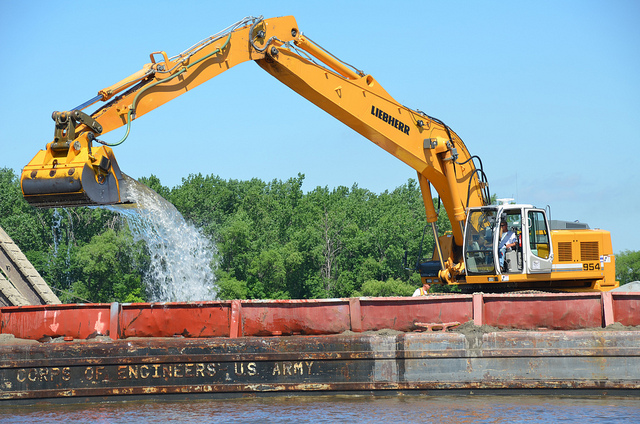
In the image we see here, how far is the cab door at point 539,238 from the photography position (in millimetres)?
13195

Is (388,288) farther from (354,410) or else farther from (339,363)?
(354,410)

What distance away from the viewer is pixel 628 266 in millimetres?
80562

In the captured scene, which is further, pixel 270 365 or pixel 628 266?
pixel 628 266

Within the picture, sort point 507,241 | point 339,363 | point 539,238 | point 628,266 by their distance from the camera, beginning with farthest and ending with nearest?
1. point 628,266
2. point 539,238
3. point 507,241
4. point 339,363

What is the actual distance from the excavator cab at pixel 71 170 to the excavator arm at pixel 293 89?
0.6 inches

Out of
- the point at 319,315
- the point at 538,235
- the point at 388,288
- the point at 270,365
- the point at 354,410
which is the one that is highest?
the point at 388,288

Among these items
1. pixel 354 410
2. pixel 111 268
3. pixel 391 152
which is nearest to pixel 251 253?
pixel 111 268

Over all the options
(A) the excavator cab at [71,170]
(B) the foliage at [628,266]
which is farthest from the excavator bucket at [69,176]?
(B) the foliage at [628,266]

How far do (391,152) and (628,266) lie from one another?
74.8 metres

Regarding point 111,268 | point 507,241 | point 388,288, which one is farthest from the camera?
point 111,268

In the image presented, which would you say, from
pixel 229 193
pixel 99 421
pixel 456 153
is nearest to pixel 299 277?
pixel 229 193

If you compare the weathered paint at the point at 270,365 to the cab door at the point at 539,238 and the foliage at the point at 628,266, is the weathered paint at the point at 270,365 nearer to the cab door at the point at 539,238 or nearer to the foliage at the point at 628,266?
the cab door at the point at 539,238

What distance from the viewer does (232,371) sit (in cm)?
1029

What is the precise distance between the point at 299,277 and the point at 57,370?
5679 cm
